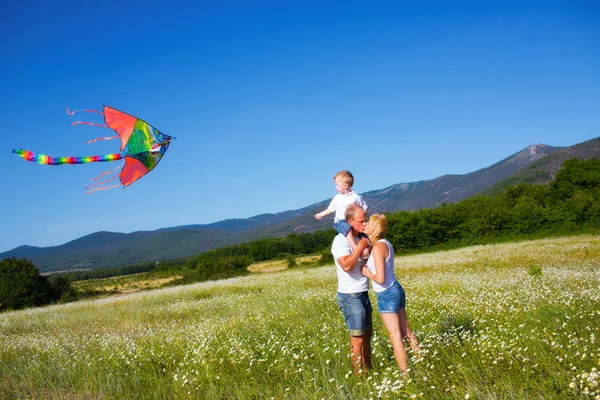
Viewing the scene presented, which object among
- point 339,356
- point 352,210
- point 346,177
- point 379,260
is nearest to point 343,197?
point 346,177

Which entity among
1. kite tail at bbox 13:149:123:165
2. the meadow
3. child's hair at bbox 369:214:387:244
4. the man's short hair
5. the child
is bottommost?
the meadow

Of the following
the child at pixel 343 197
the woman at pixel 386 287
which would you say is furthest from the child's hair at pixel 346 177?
the woman at pixel 386 287

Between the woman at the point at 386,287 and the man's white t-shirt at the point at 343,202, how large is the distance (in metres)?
0.48

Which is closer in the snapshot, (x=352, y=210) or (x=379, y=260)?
(x=379, y=260)

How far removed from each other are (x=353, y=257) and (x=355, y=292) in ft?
1.45

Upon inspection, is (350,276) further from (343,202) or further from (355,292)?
(343,202)

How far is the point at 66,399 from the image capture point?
206 inches

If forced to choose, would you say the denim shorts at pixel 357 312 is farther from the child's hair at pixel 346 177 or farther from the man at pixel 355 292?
the child's hair at pixel 346 177

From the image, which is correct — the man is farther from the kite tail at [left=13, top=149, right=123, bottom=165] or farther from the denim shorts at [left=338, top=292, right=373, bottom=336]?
the kite tail at [left=13, top=149, right=123, bottom=165]

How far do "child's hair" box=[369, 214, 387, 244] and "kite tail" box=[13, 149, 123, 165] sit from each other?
313 centimetres

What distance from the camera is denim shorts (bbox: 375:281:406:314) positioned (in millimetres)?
4398

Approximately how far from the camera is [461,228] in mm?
52406

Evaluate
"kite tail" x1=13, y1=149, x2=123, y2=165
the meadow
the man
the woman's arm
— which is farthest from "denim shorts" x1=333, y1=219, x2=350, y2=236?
"kite tail" x1=13, y1=149, x2=123, y2=165

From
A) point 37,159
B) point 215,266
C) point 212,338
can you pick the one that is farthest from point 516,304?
point 215,266
